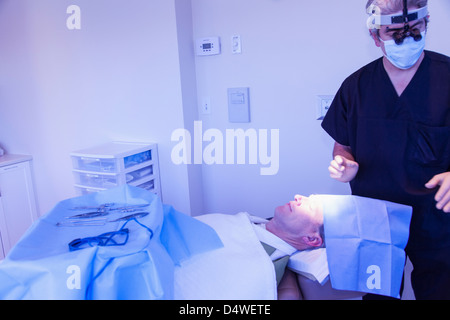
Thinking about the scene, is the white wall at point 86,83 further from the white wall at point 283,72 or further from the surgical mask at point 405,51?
the surgical mask at point 405,51

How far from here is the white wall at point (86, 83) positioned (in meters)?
1.95

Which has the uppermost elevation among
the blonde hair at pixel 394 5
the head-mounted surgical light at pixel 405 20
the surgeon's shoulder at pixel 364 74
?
the blonde hair at pixel 394 5

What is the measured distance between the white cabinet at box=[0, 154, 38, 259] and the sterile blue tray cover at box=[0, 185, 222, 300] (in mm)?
1366

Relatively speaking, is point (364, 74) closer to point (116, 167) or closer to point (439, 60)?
point (439, 60)

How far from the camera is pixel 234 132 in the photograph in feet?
6.48

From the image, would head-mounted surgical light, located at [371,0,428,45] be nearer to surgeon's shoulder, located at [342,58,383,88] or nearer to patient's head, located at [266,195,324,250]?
surgeon's shoulder, located at [342,58,383,88]

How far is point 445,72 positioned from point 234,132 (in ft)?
3.42

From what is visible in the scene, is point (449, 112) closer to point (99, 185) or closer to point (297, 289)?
point (297, 289)

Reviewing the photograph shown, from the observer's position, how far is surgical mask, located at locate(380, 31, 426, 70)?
1091mm

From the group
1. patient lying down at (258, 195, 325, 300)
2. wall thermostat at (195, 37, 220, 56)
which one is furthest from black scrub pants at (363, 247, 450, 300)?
wall thermostat at (195, 37, 220, 56)

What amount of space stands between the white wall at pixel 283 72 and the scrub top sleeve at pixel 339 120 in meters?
0.39

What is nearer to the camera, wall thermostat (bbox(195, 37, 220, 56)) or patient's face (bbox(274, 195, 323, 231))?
patient's face (bbox(274, 195, 323, 231))

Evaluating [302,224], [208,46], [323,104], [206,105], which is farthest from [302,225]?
[208,46]

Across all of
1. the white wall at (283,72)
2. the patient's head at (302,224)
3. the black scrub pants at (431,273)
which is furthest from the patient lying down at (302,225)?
the white wall at (283,72)
